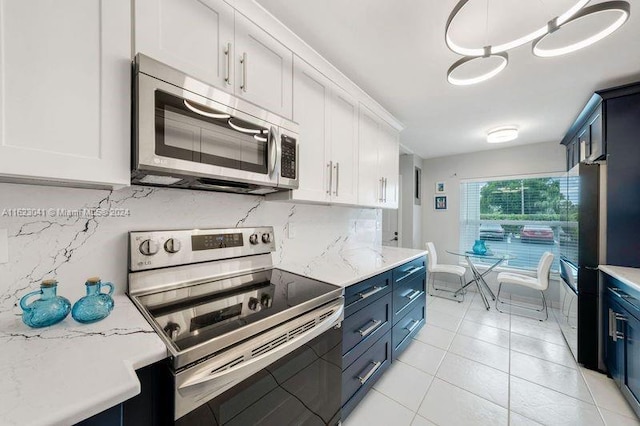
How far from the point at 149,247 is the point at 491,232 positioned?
484 cm

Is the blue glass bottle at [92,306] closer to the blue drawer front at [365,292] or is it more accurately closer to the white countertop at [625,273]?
the blue drawer front at [365,292]

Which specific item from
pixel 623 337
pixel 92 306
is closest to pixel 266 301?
pixel 92 306

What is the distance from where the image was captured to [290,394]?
1044 mm

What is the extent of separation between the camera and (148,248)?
3.91 ft

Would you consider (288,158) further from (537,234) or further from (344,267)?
(537,234)

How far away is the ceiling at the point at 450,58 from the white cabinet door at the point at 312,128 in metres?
0.22

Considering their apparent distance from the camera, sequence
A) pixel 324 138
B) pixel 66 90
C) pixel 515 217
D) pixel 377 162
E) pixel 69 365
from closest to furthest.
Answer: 1. pixel 69 365
2. pixel 66 90
3. pixel 324 138
4. pixel 377 162
5. pixel 515 217

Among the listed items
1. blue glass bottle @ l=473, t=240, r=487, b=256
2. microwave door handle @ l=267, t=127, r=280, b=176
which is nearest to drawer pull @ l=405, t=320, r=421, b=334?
blue glass bottle @ l=473, t=240, r=487, b=256

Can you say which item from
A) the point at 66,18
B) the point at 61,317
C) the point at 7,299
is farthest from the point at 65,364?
the point at 66,18

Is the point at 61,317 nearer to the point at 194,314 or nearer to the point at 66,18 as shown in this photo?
the point at 194,314

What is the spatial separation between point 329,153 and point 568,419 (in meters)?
2.39

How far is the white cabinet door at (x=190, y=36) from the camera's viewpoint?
3.15ft

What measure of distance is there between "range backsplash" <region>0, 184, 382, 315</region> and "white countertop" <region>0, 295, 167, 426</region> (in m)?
0.17

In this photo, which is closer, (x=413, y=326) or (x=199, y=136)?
A: (x=199, y=136)
